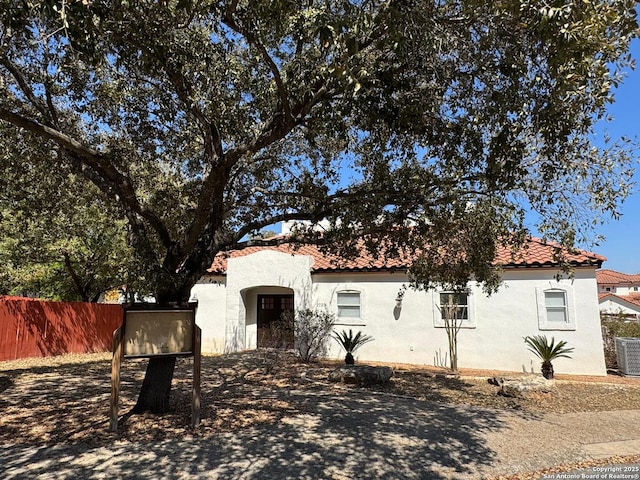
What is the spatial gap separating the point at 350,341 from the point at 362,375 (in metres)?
3.67

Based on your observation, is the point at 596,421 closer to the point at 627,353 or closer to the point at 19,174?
the point at 627,353

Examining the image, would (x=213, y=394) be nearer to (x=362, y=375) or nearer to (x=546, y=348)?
(x=362, y=375)

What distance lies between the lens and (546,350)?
39.4 feet

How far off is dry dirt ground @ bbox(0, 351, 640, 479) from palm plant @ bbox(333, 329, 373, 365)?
1599 millimetres

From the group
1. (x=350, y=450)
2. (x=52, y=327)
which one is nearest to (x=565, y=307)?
(x=350, y=450)

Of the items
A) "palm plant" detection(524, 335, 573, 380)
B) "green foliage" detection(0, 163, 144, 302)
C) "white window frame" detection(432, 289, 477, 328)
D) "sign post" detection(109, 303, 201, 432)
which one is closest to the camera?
"sign post" detection(109, 303, 201, 432)

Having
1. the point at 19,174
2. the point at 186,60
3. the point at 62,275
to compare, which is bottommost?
the point at 62,275

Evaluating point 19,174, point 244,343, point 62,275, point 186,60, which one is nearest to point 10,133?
point 19,174

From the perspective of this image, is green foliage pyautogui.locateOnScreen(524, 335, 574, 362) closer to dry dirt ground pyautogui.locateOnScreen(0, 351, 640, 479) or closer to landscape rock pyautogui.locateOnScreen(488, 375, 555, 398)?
dry dirt ground pyautogui.locateOnScreen(0, 351, 640, 479)

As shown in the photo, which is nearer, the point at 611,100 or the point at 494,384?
the point at 611,100

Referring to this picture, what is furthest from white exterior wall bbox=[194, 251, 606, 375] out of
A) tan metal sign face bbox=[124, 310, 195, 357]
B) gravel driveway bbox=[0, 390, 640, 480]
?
tan metal sign face bbox=[124, 310, 195, 357]

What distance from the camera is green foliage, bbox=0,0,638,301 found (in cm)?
453

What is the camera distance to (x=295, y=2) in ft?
16.8

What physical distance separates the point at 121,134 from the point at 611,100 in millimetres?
8802
